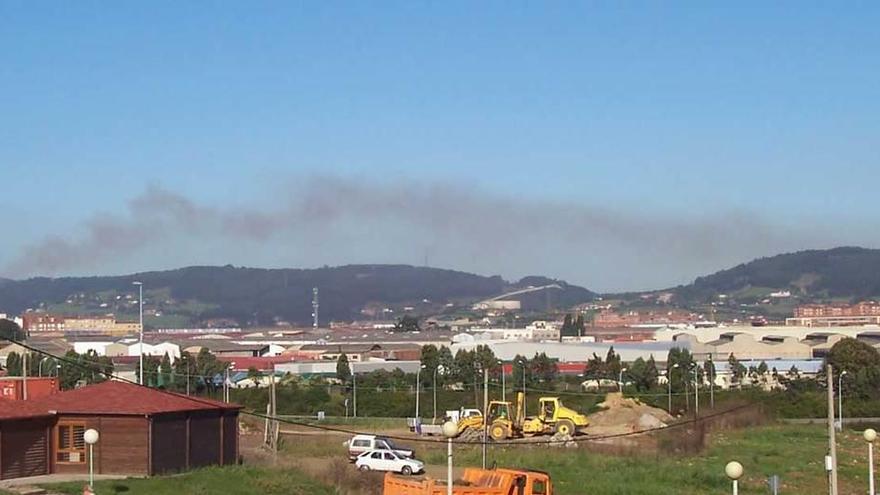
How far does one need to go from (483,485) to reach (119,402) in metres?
9.67

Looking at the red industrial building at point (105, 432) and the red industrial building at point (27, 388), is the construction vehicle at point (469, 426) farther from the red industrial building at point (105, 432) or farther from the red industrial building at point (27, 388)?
the red industrial building at point (105, 432)

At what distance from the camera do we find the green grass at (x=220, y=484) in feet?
93.1

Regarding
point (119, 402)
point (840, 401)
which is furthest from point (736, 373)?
point (119, 402)

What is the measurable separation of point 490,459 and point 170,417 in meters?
12.5

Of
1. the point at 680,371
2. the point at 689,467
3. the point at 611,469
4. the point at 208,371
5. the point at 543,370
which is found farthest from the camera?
the point at 543,370

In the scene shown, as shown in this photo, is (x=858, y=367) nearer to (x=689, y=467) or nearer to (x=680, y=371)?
(x=680, y=371)

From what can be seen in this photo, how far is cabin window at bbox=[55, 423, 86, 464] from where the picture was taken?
31266 millimetres

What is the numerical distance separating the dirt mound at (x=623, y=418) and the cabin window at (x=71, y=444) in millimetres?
24603

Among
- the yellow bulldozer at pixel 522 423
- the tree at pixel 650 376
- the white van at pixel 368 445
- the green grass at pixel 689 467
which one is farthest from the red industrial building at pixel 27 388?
the tree at pixel 650 376

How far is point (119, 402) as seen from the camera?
3222 cm

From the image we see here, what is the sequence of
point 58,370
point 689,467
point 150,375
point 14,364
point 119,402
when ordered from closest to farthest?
1. point 119,402
2. point 689,467
3. point 58,370
4. point 150,375
5. point 14,364

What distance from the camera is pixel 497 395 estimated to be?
78.1 meters

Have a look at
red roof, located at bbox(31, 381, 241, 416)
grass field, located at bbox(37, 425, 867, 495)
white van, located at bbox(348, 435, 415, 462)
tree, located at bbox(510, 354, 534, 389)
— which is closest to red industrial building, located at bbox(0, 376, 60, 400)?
red roof, located at bbox(31, 381, 241, 416)

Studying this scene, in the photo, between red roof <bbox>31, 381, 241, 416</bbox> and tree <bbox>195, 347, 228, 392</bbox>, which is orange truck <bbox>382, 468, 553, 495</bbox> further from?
tree <bbox>195, 347, 228, 392</bbox>
